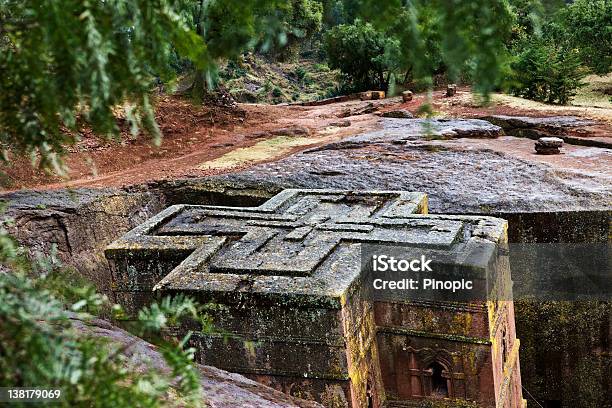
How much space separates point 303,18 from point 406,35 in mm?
20888

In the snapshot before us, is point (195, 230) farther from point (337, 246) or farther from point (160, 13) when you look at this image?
point (160, 13)

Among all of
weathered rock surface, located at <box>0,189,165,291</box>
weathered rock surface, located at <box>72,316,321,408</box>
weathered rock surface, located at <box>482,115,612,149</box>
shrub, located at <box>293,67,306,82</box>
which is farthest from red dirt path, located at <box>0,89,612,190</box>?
shrub, located at <box>293,67,306,82</box>

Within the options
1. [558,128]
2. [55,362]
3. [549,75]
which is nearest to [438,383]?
[55,362]

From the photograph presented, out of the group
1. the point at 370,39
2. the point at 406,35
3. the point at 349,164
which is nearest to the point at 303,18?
the point at 370,39

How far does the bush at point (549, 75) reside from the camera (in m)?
19.7

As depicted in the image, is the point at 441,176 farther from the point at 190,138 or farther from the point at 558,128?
the point at 190,138

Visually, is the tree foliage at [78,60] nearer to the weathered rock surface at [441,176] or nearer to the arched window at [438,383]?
the arched window at [438,383]

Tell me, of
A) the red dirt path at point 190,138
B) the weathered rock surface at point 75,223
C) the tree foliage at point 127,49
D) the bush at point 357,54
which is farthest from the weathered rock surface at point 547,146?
the bush at point 357,54

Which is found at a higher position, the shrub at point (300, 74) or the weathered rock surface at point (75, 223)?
the shrub at point (300, 74)

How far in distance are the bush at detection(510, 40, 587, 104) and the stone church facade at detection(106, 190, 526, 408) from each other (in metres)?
14.1

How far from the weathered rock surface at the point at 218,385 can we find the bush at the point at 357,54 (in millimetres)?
20454

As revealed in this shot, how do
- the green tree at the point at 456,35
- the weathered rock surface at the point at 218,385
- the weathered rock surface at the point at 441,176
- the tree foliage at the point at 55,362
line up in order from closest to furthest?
the tree foliage at the point at 55,362 → the green tree at the point at 456,35 → the weathered rock surface at the point at 218,385 → the weathered rock surface at the point at 441,176

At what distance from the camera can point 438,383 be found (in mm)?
6539

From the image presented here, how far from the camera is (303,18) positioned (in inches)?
881
